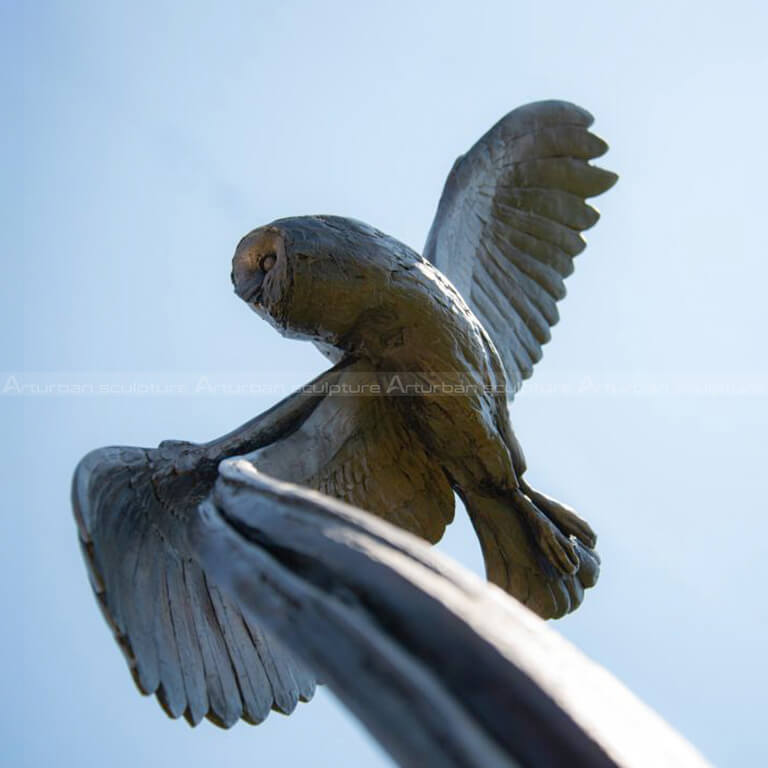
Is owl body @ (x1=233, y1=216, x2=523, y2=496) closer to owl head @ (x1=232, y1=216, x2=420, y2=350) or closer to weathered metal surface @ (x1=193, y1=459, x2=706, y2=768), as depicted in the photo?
owl head @ (x1=232, y1=216, x2=420, y2=350)

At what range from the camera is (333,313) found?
2.70 meters

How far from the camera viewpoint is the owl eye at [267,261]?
279 cm

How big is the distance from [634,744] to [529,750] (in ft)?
0.38

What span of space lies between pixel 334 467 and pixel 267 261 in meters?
0.59

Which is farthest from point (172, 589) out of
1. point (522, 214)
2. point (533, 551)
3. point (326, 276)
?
point (522, 214)

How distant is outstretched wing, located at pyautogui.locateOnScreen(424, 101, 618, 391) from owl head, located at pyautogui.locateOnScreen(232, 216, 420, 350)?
2.94 feet

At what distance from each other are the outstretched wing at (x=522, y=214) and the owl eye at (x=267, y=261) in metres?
0.92

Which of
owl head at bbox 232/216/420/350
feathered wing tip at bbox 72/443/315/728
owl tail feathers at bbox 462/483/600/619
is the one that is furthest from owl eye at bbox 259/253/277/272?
owl tail feathers at bbox 462/483/600/619

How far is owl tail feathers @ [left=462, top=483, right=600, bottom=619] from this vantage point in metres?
2.87

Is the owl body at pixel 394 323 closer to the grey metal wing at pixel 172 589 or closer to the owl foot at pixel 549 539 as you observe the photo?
the owl foot at pixel 549 539

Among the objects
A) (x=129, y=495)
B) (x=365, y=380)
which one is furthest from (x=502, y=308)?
(x=129, y=495)

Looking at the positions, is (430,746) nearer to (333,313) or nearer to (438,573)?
(438,573)

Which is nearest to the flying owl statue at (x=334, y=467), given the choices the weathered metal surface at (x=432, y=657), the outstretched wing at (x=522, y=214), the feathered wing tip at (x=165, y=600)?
the feathered wing tip at (x=165, y=600)

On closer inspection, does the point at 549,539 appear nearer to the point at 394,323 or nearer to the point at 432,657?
the point at 394,323
